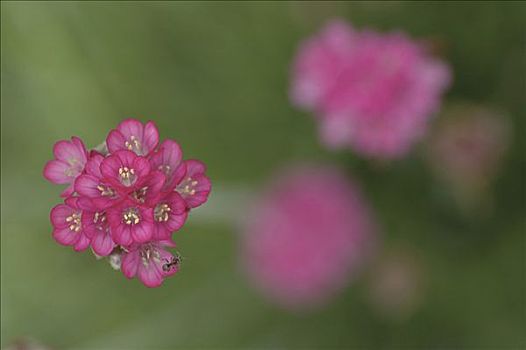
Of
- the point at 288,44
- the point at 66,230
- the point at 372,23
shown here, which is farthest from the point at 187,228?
the point at 66,230

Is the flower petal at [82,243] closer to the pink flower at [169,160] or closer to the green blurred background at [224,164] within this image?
the pink flower at [169,160]

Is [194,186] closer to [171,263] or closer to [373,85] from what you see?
[171,263]

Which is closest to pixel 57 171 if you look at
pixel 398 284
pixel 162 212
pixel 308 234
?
pixel 162 212

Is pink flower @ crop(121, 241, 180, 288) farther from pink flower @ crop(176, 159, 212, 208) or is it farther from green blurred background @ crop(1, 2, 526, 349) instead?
green blurred background @ crop(1, 2, 526, 349)

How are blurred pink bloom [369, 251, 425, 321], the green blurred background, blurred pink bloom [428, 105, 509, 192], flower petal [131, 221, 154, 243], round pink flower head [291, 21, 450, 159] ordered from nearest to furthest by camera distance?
flower petal [131, 221, 154, 243] → round pink flower head [291, 21, 450, 159] → blurred pink bloom [428, 105, 509, 192] → the green blurred background → blurred pink bloom [369, 251, 425, 321]

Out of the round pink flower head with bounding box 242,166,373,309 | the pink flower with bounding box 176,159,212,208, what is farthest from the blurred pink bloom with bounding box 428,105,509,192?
the pink flower with bounding box 176,159,212,208

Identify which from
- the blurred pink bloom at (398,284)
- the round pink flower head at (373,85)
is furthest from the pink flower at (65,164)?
the blurred pink bloom at (398,284)

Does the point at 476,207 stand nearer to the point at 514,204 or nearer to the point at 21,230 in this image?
the point at 514,204
